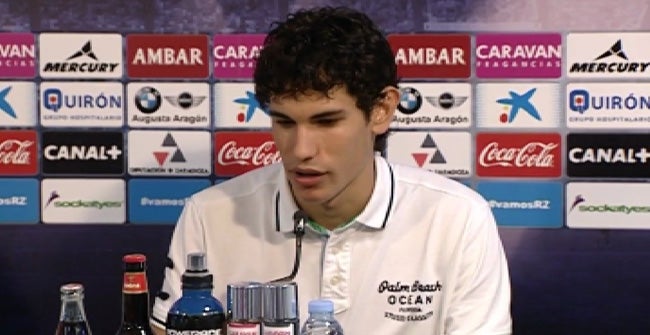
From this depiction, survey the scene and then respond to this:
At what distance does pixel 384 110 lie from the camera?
1709mm

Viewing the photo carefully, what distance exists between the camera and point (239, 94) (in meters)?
2.20

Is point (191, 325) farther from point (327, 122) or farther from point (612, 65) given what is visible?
point (612, 65)

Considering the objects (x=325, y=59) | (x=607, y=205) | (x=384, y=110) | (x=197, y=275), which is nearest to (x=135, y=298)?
(x=197, y=275)

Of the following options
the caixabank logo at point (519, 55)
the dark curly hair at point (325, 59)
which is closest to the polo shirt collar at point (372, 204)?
the dark curly hair at point (325, 59)

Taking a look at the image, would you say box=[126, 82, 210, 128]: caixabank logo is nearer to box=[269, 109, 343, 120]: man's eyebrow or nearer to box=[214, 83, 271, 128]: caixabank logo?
box=[214, 83, 271, 128]: caixabank logo

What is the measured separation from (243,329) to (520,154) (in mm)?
1243

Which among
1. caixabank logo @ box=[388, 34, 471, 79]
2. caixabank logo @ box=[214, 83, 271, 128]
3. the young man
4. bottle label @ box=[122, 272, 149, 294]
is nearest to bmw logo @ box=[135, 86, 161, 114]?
caixabank logo @ box=[214, 83, 271, 128]

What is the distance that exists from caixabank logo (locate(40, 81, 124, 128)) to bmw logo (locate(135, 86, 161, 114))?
0.13ft

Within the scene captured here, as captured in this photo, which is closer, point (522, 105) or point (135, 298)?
point (135, 298)

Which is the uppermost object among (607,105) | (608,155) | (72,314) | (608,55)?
(608,55)

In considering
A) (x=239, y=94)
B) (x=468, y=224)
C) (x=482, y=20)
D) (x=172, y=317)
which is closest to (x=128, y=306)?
(x=172, y=317)

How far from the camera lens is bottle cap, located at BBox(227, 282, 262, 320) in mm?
1056

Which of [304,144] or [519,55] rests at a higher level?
[519,55]

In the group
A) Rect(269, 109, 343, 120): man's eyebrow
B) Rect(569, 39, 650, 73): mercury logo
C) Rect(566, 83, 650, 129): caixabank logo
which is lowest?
Rect(269, 109, 343, 120): man's eyebrow
